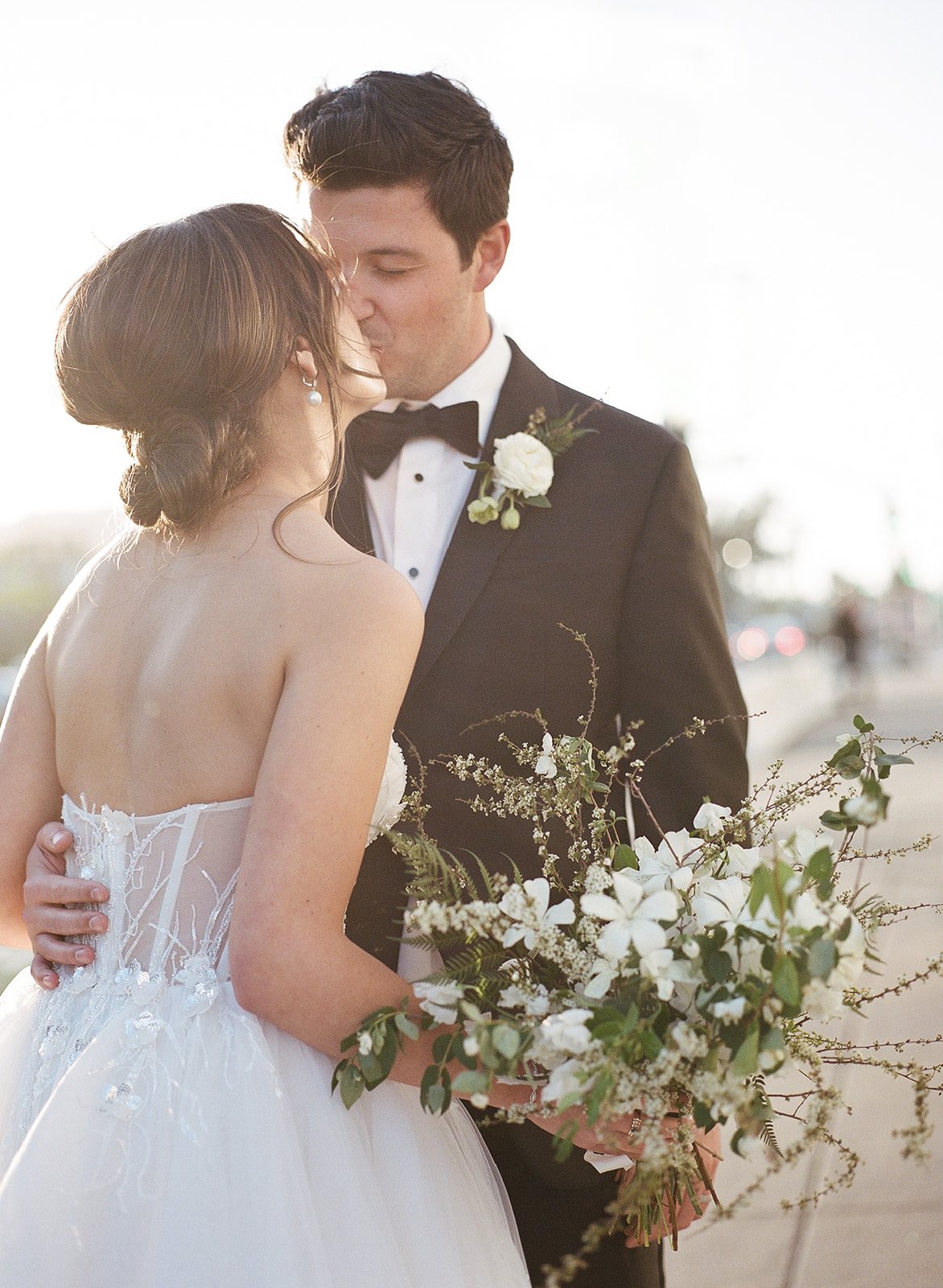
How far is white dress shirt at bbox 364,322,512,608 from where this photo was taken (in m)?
2.86

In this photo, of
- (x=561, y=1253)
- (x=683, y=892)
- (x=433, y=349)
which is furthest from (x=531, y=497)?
(x=561, y=1253)

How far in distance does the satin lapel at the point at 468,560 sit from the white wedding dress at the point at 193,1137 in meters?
0.88

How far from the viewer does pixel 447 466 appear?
2959mm

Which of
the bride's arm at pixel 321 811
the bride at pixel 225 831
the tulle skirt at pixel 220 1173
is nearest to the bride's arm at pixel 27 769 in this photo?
the bride at pixel 225 831

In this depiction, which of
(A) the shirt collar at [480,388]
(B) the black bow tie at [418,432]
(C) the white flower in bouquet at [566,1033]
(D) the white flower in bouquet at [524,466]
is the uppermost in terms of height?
(A) the shirt collar at [480,388]

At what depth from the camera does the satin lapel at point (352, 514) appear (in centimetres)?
283

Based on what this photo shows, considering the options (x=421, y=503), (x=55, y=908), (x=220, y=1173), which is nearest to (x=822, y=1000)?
(x=220, y=1173)

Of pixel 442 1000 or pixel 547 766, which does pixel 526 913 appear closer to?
pixel 442 1000

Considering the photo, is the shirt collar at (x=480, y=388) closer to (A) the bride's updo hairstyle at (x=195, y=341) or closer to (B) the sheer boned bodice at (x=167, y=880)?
(A) the bride's updo hairstyle at (x=195, y=341)

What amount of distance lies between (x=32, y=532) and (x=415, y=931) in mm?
27970

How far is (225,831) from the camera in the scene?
Answer: 176 centimetres

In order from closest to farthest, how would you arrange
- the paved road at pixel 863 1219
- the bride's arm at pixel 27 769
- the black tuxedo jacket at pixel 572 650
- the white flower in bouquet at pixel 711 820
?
the white flower in bouquet at pixel 711 820
the bride's arm at pixel 27 769
the black tuxedo jacket at pixel 572 650
the paved road at pixel 863 1219

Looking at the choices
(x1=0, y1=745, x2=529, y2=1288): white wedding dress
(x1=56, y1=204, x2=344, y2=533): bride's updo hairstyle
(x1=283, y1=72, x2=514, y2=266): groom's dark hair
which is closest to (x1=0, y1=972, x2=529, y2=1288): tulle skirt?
(x1=0, y1=745, x2=529, y2=1288): white wedding dress

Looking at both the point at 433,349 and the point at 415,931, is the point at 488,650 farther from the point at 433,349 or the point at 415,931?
the point at 433,349
